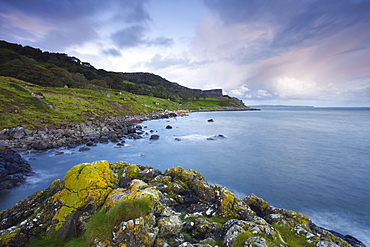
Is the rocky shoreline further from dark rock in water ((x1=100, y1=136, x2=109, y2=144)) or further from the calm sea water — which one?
the calm sea water

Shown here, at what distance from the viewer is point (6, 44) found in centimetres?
12588

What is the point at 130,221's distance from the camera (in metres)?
5.55

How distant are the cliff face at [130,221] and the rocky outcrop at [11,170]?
31.7ft

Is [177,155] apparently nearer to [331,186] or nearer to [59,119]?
[331,186]

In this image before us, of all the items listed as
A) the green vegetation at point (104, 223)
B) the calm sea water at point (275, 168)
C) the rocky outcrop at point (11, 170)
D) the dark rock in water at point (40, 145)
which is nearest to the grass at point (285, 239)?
the green vegetation at point (104, 223)

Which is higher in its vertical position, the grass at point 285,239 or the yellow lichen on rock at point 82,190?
the yellow lichen on rock at point 82,190

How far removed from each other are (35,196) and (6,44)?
186796mm

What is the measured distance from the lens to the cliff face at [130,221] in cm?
547

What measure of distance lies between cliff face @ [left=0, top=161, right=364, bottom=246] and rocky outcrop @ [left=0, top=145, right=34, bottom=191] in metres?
9.66

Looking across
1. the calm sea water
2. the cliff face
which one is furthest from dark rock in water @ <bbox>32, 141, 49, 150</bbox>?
the cliff face

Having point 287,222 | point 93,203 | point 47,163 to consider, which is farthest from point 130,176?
point 47,163

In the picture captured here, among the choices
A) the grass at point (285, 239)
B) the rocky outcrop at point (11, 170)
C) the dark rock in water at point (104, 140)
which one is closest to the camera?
the grass at point (285, 239)

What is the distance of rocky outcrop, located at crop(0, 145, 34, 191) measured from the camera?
14.0 m

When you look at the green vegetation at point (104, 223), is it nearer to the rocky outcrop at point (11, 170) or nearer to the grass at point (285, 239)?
the grass at point (285, 239)
